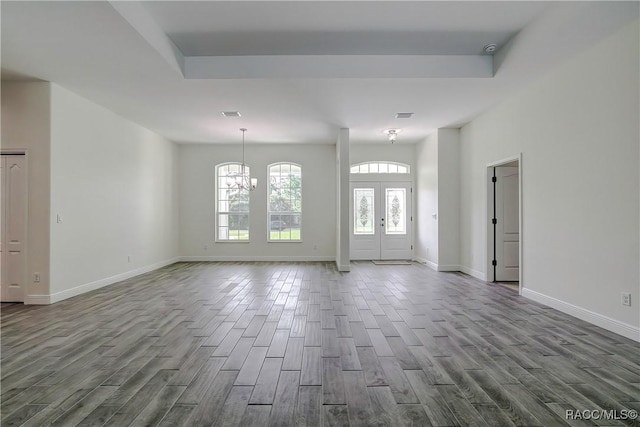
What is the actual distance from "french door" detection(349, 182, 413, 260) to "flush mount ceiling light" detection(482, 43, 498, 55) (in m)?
4.74

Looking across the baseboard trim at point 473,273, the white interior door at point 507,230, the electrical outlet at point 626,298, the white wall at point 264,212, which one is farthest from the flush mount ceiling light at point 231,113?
the electrical outlet at point 626,298

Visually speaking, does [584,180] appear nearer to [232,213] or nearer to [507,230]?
[507,230]

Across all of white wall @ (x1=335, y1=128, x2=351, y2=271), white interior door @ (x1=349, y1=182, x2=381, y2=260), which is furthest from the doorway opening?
white interior door @ (x1=349, y1=182, x2=381, y2=260)

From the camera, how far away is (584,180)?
153 inches

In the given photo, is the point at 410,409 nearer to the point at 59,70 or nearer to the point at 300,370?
the point at 300,370

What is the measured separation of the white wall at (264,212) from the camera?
8.98 meters

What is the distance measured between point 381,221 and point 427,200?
1.42 metres

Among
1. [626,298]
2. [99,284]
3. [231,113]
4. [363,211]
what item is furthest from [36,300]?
[626,298]

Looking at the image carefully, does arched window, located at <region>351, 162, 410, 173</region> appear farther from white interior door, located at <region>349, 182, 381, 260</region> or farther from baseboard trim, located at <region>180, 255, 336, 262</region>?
baseboard trim, located at <region>180, 255, 336, 262</region>

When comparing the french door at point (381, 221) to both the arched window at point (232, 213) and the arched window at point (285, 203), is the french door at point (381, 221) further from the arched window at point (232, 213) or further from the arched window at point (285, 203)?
the arched window at point (232, 213)

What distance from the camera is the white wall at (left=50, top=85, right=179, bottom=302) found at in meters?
4.88

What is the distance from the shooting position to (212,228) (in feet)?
29.5

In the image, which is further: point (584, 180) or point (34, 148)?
point (34, 148)

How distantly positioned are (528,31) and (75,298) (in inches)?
270
